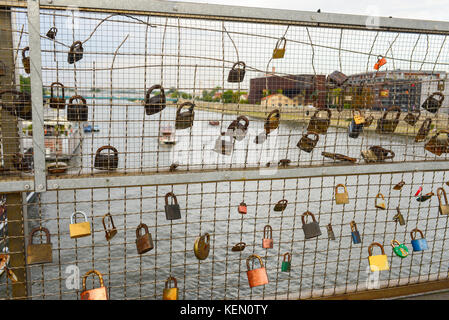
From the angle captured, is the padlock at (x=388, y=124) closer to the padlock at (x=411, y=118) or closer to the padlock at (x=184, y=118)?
the padlock at (x=411, y=118)

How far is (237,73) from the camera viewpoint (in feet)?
9.30

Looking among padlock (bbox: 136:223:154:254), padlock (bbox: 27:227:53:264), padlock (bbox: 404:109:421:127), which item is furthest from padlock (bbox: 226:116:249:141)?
padlock (bbox: 404:109:421:127)

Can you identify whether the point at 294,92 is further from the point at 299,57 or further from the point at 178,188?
the point at 178,188

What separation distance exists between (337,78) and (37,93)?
2.17 m

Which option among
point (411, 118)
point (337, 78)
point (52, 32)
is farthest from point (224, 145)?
point (411, 118)

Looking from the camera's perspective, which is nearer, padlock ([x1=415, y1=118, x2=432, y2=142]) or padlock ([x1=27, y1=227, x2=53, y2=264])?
padlock ([x1=27, y1=227, x2=53, y2=264])

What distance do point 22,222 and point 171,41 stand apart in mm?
1622

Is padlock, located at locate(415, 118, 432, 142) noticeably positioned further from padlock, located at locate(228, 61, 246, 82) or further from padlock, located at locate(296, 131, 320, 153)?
padlock, located at locate(228, 61, 246, 82)

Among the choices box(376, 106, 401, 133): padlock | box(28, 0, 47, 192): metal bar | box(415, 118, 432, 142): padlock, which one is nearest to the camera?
box(28, 0, 47, 192): metal bar

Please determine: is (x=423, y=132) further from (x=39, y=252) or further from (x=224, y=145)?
(x=39, y=252)

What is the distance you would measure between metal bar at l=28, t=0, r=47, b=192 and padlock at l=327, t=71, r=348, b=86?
210cm

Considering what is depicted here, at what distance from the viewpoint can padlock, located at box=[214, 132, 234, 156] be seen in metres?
2.84

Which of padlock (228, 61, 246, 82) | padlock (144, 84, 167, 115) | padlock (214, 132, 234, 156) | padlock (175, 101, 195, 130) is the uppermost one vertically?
padlock (228, 61, 246, 82)
